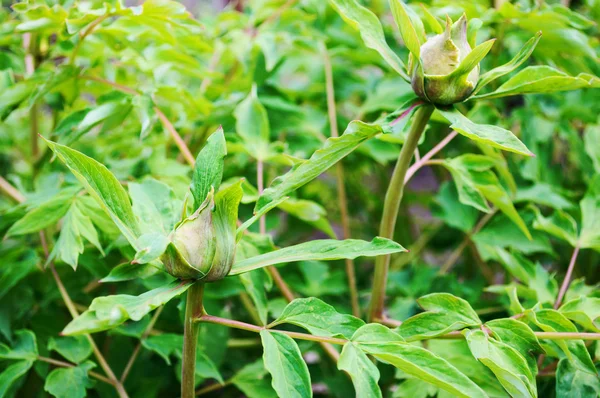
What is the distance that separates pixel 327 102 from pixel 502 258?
317 millimetres

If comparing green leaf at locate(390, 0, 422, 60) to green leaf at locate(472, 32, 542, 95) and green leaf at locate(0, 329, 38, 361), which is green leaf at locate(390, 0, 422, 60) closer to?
green leaf at locate(472, 32, 542, 95)

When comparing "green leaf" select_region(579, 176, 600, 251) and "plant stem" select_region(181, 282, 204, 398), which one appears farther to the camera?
"green leaf" select_region(579, 176, 600, 251)

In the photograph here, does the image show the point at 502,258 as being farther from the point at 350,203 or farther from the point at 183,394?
the point at 350,203

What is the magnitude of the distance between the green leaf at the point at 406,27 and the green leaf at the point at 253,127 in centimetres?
22

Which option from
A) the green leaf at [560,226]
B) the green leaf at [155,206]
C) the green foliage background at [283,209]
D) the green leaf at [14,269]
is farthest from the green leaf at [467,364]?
the green leaf at [14,269]

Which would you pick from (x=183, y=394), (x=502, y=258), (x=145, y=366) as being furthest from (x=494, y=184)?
(x=145, y=366)

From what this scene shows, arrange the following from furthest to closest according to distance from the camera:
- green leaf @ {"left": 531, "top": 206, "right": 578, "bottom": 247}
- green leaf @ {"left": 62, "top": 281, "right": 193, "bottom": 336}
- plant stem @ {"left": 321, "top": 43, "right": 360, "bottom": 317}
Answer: plant stem @ {"left": 321, "top": 43, "right": 360, "bottom": 317}
green leaf @ {"left": 531, "top": 206, "right": 578, "bottom": 247}
green leaf @ {"left": 62, "top": 281, "right": 193, "bottom": 336}

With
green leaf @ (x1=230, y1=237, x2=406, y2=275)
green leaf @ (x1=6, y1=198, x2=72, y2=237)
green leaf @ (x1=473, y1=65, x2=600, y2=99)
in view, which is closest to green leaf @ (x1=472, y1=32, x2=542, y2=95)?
green leaf @ (x1=473, y1=65, x2=600, y2=99)

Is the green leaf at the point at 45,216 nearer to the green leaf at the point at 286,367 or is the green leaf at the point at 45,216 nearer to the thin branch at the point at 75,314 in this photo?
the thin branch at the point at 75,314

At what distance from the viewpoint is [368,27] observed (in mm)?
362

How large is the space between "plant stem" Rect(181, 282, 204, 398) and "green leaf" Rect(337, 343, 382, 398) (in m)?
0.08

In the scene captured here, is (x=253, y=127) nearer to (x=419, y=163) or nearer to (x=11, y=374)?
(x=419, y=163)

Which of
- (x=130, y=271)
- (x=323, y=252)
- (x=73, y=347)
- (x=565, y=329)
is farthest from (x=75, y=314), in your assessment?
(x=565, y=329)

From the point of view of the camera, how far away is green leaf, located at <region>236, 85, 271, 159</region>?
1.71 feet
